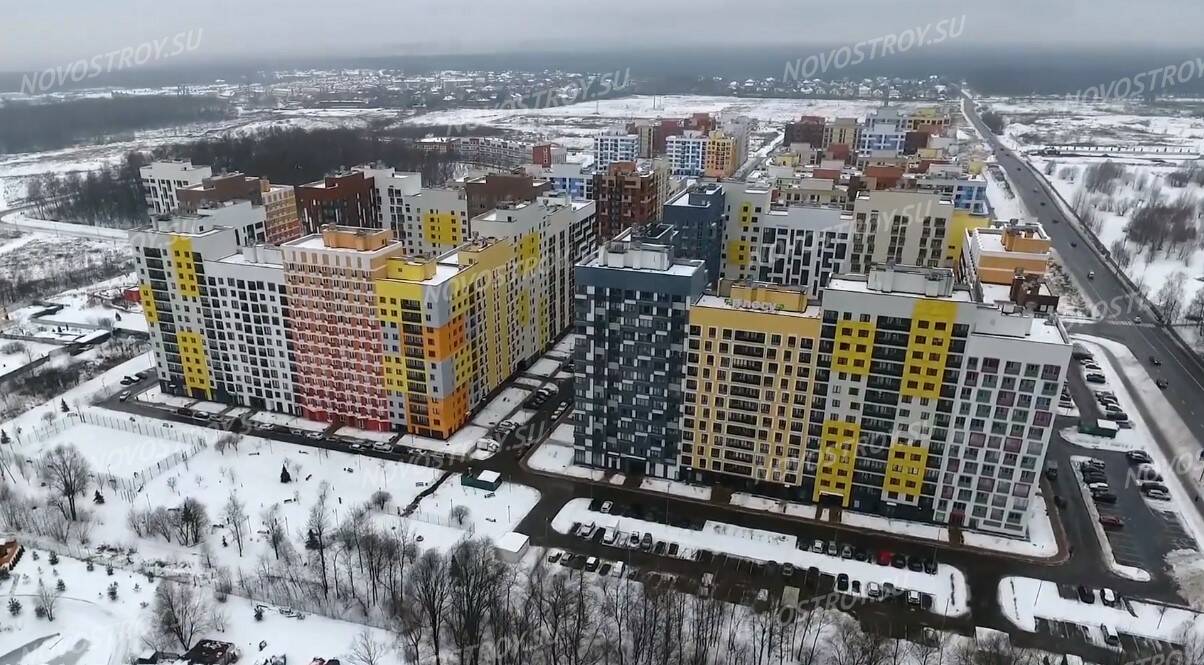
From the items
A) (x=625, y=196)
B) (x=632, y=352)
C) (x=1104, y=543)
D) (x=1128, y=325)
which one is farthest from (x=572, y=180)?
(x=1104, y=543)

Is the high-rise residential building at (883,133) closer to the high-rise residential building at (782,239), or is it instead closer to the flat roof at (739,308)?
the high-rise residential building at (782,239)

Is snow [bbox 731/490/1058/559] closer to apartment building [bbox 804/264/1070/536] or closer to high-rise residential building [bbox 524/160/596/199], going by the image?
apartment building [bbox 804/264/1070/536]

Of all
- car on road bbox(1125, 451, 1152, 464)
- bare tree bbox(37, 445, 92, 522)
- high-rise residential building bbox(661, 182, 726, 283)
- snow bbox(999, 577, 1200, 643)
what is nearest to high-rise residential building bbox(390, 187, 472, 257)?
high-rise residential building bbox(661, 182, 726, 283)

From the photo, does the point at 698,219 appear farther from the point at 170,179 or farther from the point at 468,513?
the point at 170,179

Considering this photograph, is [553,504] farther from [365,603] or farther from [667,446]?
[365,603]

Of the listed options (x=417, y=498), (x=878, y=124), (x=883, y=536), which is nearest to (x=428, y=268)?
(x=417, y=498)

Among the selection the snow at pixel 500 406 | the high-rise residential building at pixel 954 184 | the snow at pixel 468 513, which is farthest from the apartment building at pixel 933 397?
the high-rise residential building at pixel 954 184

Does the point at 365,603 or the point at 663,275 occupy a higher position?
the point at 663,275
